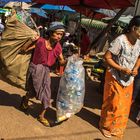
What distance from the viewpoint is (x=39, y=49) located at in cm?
518

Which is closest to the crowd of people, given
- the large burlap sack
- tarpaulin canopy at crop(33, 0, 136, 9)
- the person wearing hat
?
the person wearing hat

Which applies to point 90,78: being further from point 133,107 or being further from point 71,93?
point 71,93

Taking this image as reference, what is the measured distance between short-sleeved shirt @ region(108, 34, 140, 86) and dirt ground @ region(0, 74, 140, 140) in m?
0.94

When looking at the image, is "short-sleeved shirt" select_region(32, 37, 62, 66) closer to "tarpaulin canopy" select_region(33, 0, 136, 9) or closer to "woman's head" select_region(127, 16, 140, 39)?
"woman's head" select_region(127, 16, 140, 39)

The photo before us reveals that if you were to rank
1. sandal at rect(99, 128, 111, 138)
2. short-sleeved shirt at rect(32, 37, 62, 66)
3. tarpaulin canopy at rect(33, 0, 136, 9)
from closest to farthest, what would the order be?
1. short-sleeved shirt at rect(32, 37, 62, 66)
2. sandal at rect(99, 128, 111, 138)
3. tarpaulin canopy at rect(33, 0, 136, 9)

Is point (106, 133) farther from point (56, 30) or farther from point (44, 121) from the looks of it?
point (56, 30)

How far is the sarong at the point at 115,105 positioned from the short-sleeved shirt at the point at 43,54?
2.80 ft

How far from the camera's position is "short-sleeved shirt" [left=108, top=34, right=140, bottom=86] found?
511 cm

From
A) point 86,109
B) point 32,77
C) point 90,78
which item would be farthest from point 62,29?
point 90,78

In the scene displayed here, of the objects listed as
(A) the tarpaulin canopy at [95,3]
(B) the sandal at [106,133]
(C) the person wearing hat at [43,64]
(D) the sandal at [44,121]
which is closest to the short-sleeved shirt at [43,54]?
(C) the person wearing hat at [43,64]

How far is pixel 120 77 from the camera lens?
17.2ft

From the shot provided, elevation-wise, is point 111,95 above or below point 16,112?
above

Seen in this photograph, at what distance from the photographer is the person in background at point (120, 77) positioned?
16.8 ft

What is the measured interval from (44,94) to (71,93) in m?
0.42
